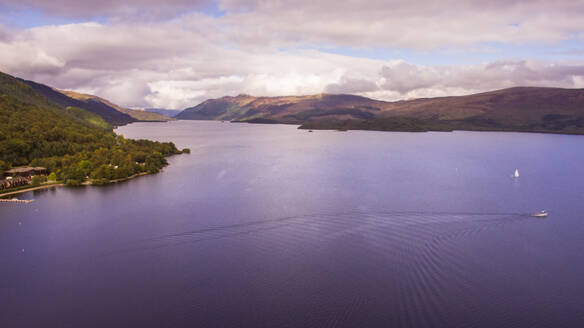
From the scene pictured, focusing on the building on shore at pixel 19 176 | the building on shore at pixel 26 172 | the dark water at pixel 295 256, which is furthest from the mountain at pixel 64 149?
the dark water at pixel 295 256

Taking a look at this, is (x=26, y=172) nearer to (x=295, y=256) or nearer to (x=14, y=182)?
(x=14, y=182)

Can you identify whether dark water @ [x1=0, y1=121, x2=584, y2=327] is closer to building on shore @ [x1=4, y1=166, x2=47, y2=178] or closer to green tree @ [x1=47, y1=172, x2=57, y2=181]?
green tree @ [x1=47, y1=172, x2=57, y2=181]

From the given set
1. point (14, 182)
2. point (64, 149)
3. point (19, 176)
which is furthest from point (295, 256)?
point (64, 149)

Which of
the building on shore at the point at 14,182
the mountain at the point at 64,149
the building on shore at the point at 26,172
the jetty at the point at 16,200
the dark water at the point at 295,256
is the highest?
the mountain at the point at 64,149

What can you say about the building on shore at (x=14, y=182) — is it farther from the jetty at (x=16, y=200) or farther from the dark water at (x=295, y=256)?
the dark water at (x=295, y=256)

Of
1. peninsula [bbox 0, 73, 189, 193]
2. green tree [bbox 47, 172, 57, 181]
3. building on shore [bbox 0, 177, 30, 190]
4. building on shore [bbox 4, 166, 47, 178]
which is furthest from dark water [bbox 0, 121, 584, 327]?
building on shore [bbox 4, 166, 47, 178]

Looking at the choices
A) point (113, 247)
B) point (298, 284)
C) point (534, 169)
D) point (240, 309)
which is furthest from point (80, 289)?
point (534, 169)
